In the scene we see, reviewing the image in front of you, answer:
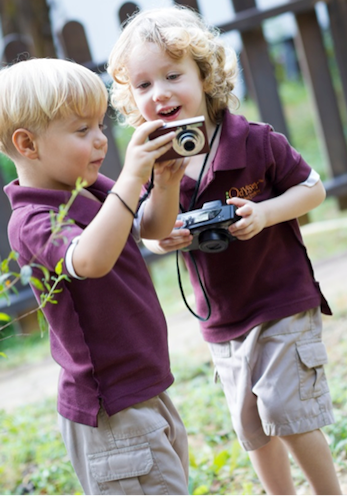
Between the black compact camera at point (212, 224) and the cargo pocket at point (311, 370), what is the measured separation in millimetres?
416

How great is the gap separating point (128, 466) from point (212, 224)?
0.69m

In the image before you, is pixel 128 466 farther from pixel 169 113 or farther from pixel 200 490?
pixel 169 113

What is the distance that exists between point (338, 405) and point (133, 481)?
1.55m

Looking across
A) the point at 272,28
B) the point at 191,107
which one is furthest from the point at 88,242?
the point at 272,28

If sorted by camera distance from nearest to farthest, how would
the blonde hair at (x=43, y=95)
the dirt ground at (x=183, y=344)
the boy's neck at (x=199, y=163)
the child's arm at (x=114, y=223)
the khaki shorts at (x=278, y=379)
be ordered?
the child's arm at (x=114, y=223) < the blonde hair at (x=43, y=95) < the khaki shorts at (x=278, y=379) < the boy's neck at (x=199, y=163) < the dirt ground at (x=183, y=344)

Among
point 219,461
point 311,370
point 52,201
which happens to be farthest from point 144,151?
point 219,461

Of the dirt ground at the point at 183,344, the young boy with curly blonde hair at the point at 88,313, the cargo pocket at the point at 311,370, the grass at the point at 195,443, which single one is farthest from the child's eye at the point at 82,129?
the dirt ground at the point at 183,344

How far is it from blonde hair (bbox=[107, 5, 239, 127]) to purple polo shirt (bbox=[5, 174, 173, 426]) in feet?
1.89

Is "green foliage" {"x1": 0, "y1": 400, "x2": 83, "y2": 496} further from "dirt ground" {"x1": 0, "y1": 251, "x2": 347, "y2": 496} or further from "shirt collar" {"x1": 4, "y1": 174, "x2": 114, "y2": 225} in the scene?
"shirt collar" {"x1": 4, "y1": 174, "x2": 114, "y2": 225}

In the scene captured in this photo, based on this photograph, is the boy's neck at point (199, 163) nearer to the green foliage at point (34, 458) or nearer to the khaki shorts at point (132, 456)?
the khaki shorts at point (132, 456)

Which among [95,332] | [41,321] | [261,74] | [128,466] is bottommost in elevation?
[128,466]

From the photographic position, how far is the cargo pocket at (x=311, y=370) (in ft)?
6.52

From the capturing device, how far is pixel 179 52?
6.48ft

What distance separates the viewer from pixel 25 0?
730cm
